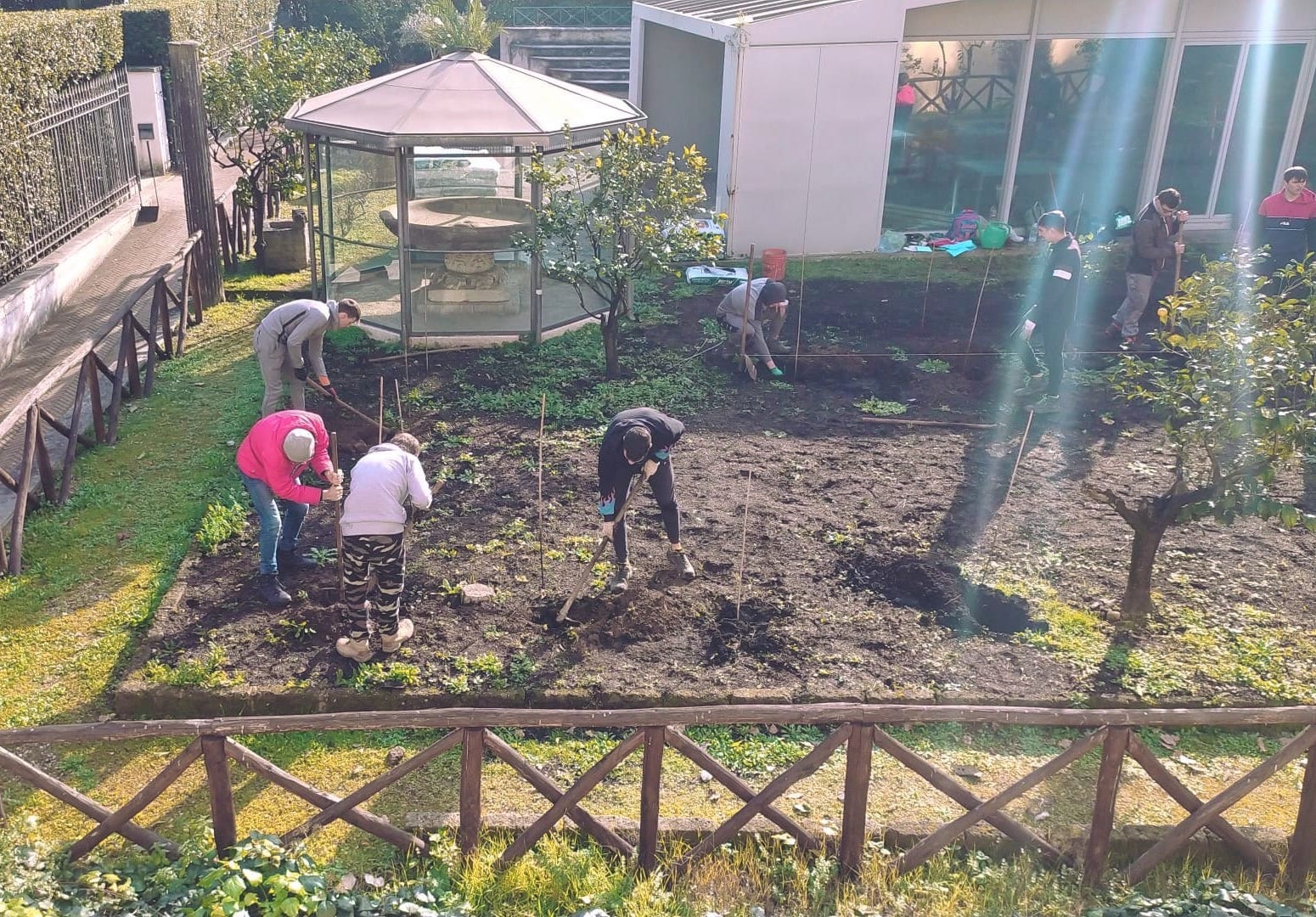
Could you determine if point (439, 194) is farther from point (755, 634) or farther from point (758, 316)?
point (755, 634)

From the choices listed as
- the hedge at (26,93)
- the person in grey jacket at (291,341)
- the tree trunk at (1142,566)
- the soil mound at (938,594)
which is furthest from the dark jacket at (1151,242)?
the hedge at (26,93)

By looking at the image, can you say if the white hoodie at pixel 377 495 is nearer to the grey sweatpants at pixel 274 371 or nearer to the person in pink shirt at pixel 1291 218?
the grey sweatpants at pixel 274 371

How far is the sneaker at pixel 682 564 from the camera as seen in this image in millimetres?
8202

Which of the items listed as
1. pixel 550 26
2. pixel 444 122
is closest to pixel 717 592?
pixel 444 122

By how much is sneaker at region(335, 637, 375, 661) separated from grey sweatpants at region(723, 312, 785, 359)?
20.3 ft

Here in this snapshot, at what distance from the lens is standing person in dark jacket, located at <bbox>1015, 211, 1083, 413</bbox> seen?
36.6ft

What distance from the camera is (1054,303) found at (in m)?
11.3

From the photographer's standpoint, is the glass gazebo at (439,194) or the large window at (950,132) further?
the large window at (950,132)

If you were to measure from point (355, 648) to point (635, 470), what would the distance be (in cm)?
221

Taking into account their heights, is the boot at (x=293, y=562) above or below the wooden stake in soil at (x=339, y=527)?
below

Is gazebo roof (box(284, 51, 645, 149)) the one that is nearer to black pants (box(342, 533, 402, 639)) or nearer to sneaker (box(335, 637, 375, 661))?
black pants (box(342, 533, 402, 639))

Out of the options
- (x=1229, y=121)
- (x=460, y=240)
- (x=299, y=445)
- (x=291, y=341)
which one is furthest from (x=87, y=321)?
(x=1229, y=121)

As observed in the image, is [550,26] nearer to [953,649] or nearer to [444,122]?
[444,122]

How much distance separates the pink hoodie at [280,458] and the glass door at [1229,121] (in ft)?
49.7
